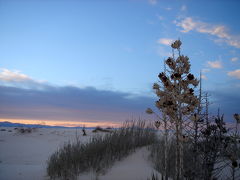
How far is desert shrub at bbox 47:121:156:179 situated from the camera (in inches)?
224

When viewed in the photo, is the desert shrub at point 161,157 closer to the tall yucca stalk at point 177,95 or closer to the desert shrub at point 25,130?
the tall yucca stalk at point 177,95

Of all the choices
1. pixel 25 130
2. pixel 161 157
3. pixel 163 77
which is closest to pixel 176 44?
pixel 163 77

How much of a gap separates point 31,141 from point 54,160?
38.2 ft

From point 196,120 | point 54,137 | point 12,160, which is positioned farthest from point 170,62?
point 54,137

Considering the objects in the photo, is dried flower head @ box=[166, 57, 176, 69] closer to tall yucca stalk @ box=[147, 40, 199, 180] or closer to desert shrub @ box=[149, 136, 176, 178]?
tall yucca stalk @ box=[147, 40, 199, 180]

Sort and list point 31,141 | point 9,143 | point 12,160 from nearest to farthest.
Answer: point 12,160, point 9,143, point 31,141

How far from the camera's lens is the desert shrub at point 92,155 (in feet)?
18.6

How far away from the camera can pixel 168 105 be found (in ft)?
13.4

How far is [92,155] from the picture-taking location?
607 centimetres

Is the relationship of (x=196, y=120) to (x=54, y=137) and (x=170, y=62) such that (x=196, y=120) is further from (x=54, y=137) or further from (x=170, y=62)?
(x=54, y=137)

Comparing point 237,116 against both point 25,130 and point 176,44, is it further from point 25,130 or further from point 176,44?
point 25,130

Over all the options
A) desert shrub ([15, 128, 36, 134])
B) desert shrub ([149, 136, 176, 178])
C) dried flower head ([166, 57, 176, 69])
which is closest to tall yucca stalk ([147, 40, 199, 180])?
dried flower head ([166, 57, 176, 69])

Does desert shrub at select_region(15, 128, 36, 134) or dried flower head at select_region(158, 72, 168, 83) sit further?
desert shrub at select_region(15, 128, 36, 134)

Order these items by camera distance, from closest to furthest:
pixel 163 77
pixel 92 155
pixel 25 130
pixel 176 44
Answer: pixel 163 77, pixel 176 44, pixel 92 155, pixel 25 130
